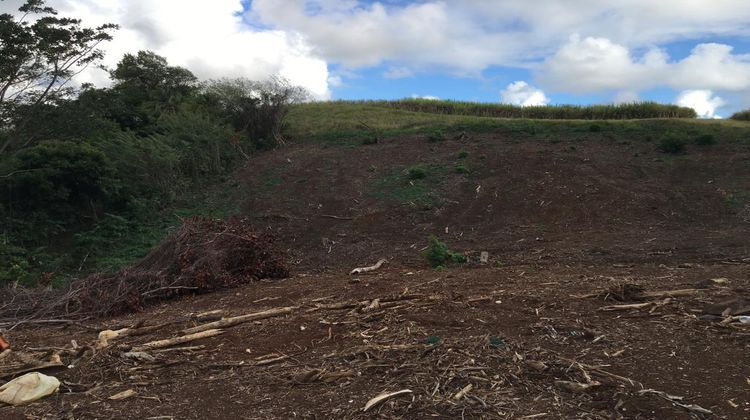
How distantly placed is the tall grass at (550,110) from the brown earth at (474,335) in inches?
499

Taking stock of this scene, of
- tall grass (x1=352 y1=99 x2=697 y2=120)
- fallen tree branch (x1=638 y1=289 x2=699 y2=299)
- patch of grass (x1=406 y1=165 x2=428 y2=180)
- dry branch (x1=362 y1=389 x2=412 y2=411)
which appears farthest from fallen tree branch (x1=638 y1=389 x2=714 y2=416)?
tall grass (x1=352 y1=99 x2=697 y2=120)

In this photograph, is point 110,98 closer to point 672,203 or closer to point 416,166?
point 416,166

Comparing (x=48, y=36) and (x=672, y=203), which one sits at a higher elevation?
(x=48, y=36)

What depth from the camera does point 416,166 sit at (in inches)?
647

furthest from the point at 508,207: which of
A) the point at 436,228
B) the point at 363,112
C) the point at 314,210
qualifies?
the point at 363,112

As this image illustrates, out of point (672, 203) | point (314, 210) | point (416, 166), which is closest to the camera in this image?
point (672, 203)

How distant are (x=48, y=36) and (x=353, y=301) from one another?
17060 mm

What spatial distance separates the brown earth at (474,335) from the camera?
3.43 m

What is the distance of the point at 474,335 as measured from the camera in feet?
14.5

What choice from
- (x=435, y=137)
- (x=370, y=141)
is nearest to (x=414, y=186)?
(x=435, y=137)

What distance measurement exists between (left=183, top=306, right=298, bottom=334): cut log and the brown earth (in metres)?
0.14

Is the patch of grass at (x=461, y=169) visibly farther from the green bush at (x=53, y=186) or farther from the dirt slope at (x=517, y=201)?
the green bush at (x=53, y=186)

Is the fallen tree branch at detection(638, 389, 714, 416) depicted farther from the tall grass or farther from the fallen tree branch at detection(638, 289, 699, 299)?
the tall grass

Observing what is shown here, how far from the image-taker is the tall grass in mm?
23734
